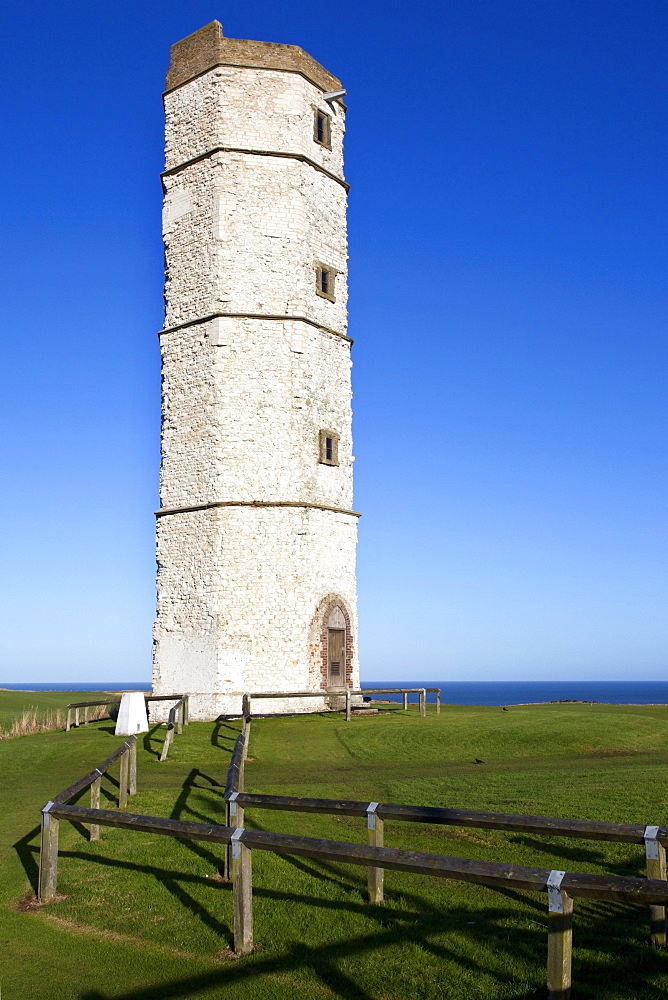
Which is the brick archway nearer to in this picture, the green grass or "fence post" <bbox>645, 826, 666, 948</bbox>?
the green grass

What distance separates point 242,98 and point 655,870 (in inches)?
989

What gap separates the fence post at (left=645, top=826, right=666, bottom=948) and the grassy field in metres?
0.11

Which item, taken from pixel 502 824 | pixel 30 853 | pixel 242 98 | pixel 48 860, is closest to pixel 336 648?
pixel 30 853

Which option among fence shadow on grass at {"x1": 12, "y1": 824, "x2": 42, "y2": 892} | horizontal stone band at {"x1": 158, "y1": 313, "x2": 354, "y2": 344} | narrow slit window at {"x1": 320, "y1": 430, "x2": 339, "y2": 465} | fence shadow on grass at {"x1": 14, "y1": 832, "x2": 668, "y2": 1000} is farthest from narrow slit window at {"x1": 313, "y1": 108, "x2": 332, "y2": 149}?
fence shadow on grass at {"x1": 14, "y1": 832, "x2": 668, "y2": 1000}

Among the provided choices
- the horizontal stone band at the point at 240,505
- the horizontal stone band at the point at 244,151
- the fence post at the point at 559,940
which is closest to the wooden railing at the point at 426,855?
the fence post at the point at 559,940

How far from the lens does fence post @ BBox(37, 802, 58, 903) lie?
771 centimetres

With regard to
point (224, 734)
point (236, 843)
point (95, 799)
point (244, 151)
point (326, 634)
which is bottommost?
point (224, 734)

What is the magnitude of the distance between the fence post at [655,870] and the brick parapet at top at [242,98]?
23.6 meters

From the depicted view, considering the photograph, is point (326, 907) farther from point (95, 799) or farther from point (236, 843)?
point (95, 799)

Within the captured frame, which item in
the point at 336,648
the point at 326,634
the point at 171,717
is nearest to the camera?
the point at 171,717

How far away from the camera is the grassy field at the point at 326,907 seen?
5.62 m

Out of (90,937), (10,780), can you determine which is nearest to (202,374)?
(10,780)

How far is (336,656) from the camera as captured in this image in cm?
2483

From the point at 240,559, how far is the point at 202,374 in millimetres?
5616
